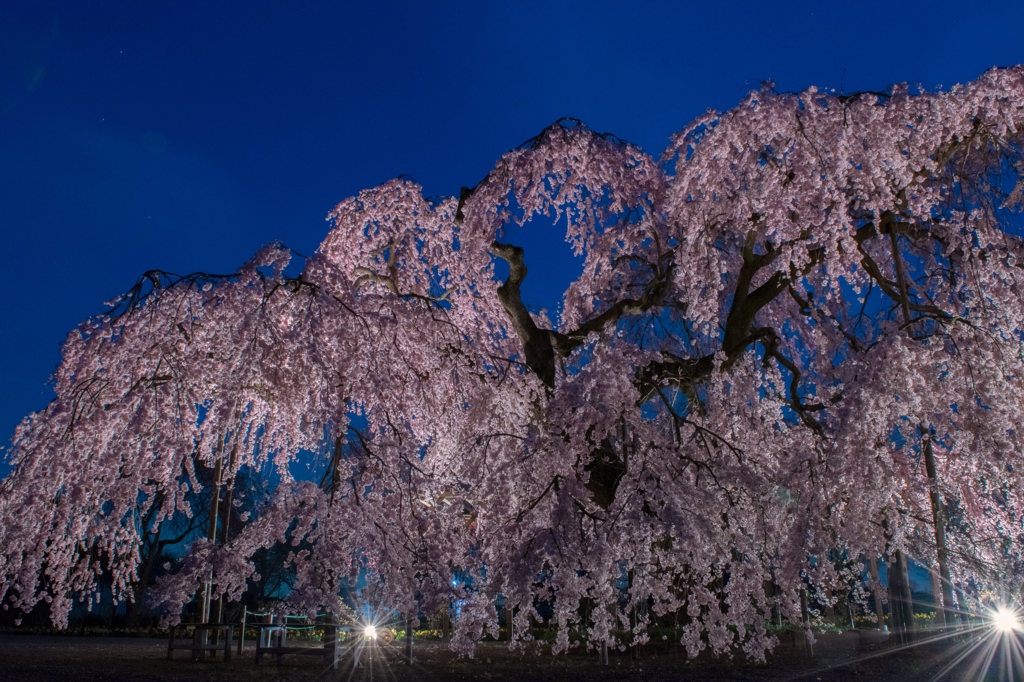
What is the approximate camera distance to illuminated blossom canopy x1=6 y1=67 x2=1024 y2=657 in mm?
6223

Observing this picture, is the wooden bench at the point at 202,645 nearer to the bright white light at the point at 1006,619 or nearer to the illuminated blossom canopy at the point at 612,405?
the illuminated blossom canopy at the point at 612,405

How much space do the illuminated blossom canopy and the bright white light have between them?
286 inches

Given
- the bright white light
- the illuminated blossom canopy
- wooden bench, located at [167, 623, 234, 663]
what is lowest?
the bright white light

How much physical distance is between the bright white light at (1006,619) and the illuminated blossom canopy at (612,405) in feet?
23.8

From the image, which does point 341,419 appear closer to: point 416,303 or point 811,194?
point 416,303

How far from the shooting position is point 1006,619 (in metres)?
16.8

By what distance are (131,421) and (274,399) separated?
129cm

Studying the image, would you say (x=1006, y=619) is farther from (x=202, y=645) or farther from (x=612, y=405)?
(x=202, y=645)

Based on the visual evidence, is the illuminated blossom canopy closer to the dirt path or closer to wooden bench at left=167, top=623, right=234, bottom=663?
the dirt path

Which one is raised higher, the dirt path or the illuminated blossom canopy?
the illuminated blossom canopy

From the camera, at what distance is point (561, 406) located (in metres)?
7.08

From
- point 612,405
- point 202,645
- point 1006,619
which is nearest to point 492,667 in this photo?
point 202,645

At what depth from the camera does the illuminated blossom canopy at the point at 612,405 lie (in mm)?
6223

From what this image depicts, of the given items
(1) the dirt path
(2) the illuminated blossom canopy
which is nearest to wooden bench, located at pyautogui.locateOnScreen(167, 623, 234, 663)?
(1) the dirt path
